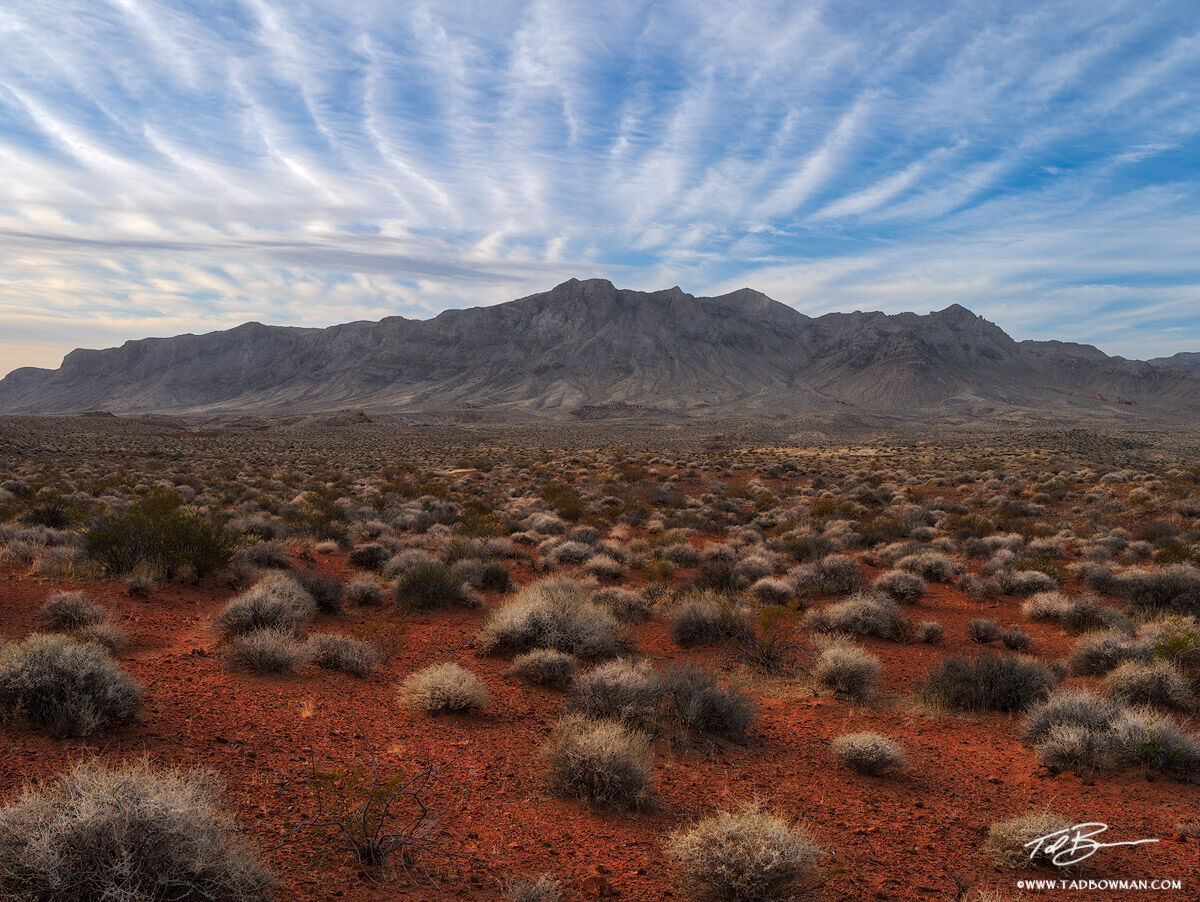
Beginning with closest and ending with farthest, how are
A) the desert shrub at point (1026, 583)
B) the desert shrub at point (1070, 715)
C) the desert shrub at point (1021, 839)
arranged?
the desert shrub at point (1021, 839) → the desert shrub at point (1070, 715) → the desert shrub at point (1026, 583)

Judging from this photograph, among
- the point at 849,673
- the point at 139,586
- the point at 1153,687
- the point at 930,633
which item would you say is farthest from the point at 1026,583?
the point at 139,586

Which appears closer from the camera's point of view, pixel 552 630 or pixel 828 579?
pixel 552 630

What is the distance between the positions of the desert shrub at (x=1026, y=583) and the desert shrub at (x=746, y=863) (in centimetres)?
1143

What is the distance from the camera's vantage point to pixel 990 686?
24.5 feet

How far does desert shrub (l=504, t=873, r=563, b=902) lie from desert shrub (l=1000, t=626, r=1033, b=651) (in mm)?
8988

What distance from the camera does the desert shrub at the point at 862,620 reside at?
1028 centimetres

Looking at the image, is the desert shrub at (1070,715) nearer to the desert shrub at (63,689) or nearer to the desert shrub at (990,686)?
the desert shrub at (990,686)

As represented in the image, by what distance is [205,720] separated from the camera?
18.3ft

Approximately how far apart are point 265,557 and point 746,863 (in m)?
10.9

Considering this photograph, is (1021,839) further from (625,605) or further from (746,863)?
(625,605)

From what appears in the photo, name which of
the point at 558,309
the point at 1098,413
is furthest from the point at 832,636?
the point at 558,309

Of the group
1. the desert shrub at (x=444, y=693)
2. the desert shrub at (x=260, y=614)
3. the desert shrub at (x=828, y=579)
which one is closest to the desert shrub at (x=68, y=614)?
the desert shrub at (x=260, y=614)

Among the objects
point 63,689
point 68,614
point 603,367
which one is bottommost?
point 68,614

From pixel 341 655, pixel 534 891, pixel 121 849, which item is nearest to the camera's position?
pixel 121 849
